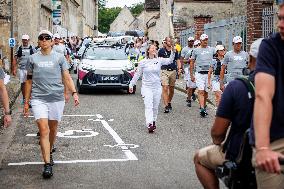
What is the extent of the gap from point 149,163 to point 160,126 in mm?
3970

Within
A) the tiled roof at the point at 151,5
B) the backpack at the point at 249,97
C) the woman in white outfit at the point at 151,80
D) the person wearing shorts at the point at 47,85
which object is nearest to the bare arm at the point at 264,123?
the backpack at the point at 249,97

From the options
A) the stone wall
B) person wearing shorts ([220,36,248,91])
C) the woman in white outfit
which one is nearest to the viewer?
person wearing shorts ([220,36,248,91])

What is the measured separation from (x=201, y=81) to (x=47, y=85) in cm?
676

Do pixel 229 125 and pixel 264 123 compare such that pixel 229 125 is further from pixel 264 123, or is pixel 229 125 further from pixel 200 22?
pixel 200 22

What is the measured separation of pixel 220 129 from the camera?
14.3 ft

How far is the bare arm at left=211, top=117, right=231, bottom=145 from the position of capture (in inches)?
170

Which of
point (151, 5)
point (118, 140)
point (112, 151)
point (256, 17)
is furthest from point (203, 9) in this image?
point (151, 5)

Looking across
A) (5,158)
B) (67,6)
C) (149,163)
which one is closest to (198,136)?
(149,163)

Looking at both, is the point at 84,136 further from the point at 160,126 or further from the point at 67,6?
the point at 67,6

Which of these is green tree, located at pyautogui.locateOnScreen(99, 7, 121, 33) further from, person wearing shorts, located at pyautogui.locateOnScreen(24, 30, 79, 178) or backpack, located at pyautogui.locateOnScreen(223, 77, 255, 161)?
backpack, located at pyautogui.locateOnScreen(223, 77, 255, 161)

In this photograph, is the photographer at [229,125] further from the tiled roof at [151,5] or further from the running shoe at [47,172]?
the tiled roof at [151,5]

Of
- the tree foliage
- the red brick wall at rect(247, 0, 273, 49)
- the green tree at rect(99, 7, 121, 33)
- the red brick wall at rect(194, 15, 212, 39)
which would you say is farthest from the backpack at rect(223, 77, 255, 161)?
the green tree at rect(99, 7, 121, 33)

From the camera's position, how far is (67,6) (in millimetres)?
62562

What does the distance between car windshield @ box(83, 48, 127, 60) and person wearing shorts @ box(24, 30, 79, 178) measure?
39.4ft
